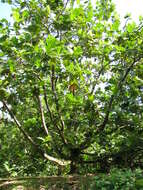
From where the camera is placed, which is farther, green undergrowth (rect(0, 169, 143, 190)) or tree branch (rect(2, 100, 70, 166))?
tree branch (rect(2, 100, 70, 166))

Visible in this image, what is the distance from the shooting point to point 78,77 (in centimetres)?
446

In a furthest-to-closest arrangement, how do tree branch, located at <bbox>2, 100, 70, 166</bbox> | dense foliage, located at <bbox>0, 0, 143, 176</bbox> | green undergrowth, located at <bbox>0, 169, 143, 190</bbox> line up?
tree branch, located at <bbox>2, 100, 70, 166</bbox> < dense foliage, located at <bbox>0, 0, 143, 176</bbox> < green undergrowth, located at <bbox>0, 169, 143, 190</bbox>

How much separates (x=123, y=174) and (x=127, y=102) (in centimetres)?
180

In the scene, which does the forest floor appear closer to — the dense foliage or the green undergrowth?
the green undergrowth

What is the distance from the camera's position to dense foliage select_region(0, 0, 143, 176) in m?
3.82

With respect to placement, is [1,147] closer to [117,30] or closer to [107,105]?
[107,105]

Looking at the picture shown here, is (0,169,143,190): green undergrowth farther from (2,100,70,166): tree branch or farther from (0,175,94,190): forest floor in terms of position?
(2,100,70,166): tree branch

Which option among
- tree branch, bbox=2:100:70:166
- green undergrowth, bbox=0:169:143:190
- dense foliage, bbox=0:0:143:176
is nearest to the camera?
green undergrowth, bbox=0:169:143:190

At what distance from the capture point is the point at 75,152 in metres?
5.30

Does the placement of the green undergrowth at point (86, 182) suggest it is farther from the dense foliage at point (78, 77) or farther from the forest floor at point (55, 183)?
the dense foliage at point (78, 77)

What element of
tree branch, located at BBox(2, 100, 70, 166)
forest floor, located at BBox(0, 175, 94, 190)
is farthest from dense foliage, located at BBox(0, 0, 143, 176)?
forest floor, located at BBox(0, 175, 94, 190)

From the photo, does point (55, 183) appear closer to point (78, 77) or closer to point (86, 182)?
point (86, 182)

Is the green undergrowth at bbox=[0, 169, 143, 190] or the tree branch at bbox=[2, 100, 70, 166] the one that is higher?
the tree branch at bbox=[2, 100, 70, 166]

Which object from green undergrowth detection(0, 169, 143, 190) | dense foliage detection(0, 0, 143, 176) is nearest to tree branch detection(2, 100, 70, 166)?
dense foliage detection(0, 0, 143, 176)
